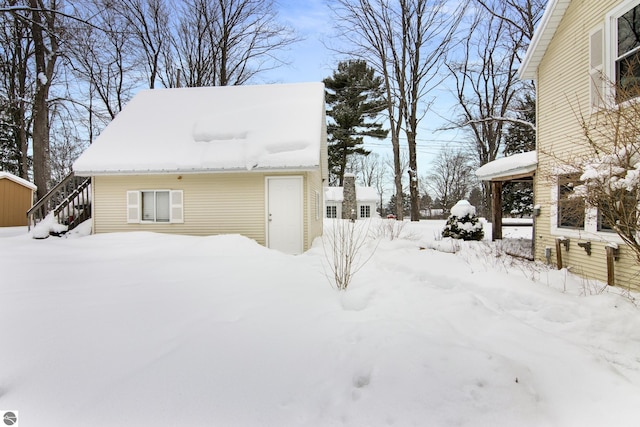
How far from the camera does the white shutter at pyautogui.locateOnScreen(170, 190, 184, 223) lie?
9.62 m

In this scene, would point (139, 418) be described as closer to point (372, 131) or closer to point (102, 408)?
point (102, 408)

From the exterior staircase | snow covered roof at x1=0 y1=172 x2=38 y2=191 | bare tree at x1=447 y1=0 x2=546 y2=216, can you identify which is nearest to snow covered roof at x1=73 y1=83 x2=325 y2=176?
the exterior staircase

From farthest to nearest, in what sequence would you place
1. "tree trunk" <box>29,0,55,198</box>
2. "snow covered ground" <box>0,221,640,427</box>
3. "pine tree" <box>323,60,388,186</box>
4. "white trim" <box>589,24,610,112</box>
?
"pine tree" <box>323,60,388,186</box> < "tree trunk" <box>29,0,55,198</box> < "white trim" <box>589,24,610,112</box> < "snow covered ground" <box>0,221,640,427</box>

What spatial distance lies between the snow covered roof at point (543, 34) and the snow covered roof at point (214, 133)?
5838mm

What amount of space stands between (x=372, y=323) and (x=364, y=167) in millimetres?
39354

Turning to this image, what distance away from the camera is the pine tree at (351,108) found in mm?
25344

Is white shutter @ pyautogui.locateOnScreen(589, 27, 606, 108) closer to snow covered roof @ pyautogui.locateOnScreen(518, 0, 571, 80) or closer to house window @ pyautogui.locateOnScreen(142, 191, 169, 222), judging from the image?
snow covered roof @ pyautogui.locateOnScreen(518, 0, 571, 80)

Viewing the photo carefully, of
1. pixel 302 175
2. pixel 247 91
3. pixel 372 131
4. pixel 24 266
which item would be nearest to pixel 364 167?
pixel 372 131

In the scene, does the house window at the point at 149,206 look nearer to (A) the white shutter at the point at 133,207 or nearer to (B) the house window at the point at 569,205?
(A) the white shutter at the point at 133,207

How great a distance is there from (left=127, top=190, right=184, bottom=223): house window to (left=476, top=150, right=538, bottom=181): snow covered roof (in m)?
9.86

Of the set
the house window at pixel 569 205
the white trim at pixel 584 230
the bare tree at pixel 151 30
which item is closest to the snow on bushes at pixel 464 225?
the white trim at pixel 584 230

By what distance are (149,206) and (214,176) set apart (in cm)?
236

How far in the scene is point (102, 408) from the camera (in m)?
2.08

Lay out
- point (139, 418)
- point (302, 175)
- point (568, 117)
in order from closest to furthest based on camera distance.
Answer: point (139, 418) < point (568, 117) < point (302, 175)
